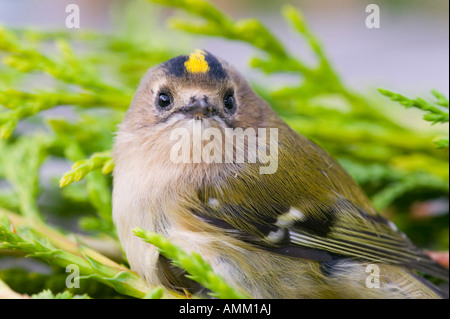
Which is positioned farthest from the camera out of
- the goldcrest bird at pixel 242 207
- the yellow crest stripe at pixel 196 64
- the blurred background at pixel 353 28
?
the blurred background at pixel 353 28

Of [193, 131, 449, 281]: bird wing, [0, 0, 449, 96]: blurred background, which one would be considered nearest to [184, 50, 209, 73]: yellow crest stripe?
[193, 131, 449, 281]: bird wing

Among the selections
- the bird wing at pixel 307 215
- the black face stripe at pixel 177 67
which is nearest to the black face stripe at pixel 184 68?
the black face stripe at pixel 177 67

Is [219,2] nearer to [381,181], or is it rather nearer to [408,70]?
[408,70]

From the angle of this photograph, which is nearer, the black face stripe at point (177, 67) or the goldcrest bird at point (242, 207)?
the goldcrest bird at point (242, 207)

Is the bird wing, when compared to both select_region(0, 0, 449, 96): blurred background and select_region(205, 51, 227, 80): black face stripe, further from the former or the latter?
select_region(0, 0, 449, 96): blurred background

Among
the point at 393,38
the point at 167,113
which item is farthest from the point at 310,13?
the point at 167,113

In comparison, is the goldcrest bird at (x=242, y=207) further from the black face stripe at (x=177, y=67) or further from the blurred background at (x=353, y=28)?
the blurred background at (x=353, y=28)

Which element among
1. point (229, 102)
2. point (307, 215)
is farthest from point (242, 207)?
point (229, 102)
